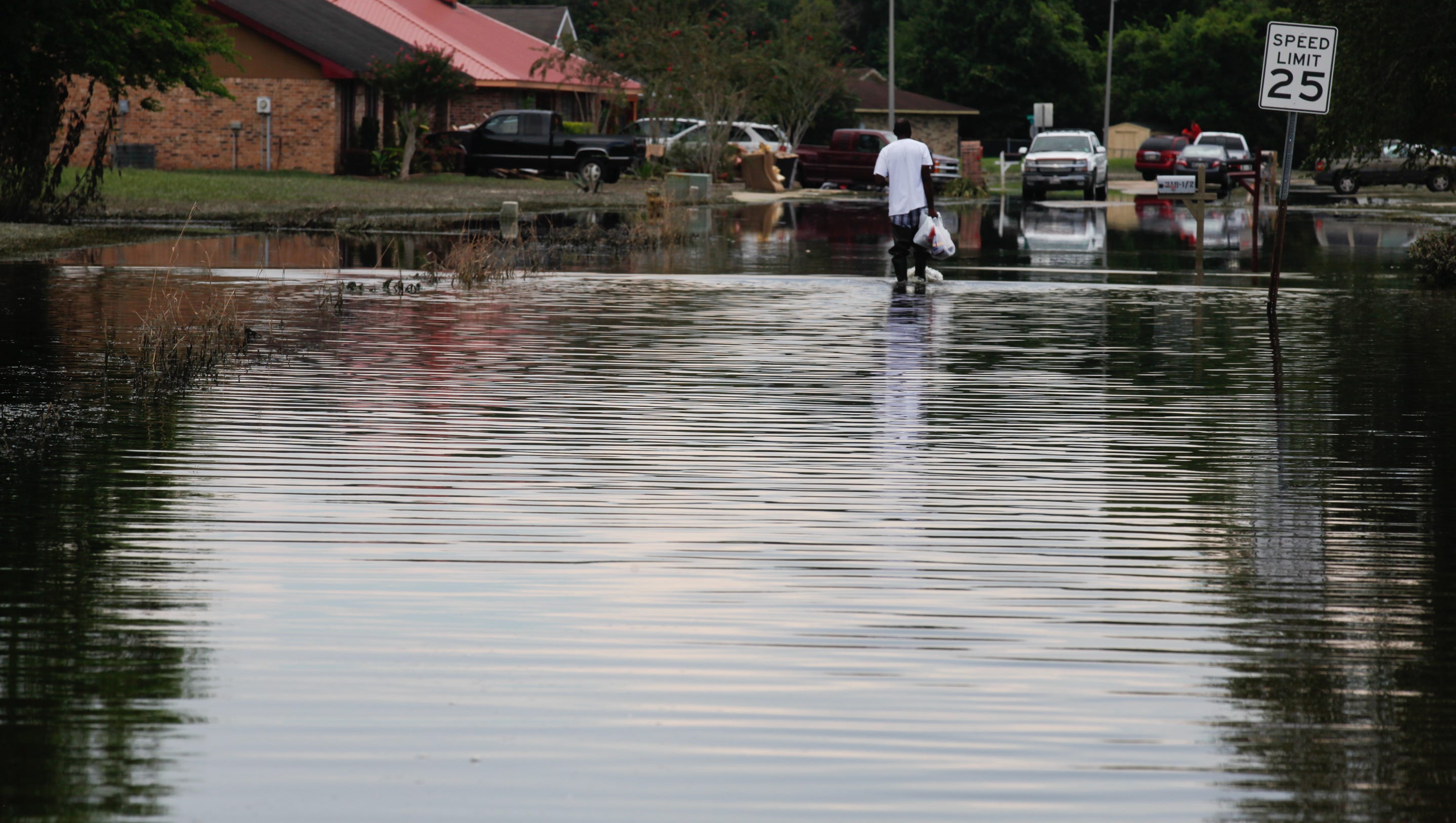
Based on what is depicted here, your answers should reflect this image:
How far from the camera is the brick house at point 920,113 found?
257ft

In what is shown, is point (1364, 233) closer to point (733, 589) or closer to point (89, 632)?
point (733, 589)

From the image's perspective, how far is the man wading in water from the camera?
20.3 meters

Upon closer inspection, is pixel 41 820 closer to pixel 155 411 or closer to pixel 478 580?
pixel 478 580

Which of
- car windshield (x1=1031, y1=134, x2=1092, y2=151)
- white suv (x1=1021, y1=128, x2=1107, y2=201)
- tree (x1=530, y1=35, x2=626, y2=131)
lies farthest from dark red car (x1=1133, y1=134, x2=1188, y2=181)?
tree (x1=530, y1=35, x2=626, y2=131)

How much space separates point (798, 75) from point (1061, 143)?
12.8 m

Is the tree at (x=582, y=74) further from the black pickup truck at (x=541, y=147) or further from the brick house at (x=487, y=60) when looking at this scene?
the black pickup truck at (x=541, y=147)

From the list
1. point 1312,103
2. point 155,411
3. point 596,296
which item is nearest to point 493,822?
point 155,411

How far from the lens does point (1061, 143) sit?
177 ft

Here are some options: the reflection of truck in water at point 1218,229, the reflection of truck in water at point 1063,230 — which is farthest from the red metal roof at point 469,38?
the reflection of truck in water at point 1218,229

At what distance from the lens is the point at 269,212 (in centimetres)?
3231

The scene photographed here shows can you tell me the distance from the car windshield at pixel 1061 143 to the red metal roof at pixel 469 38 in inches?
568

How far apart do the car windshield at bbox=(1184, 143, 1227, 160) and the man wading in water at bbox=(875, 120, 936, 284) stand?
39.2m

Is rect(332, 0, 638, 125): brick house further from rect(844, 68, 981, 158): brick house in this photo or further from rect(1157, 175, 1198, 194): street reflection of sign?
rect(1157, 175, 1198, 194): street reflection of sign

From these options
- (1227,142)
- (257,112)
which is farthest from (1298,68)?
(1227,142)
